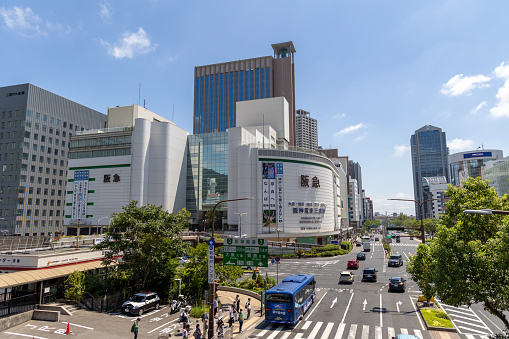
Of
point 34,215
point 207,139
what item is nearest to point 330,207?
point 207,139

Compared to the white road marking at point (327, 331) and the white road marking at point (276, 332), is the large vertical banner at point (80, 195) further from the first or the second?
the white road marking at point (327, 331)

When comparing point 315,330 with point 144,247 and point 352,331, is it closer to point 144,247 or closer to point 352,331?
point 352,331

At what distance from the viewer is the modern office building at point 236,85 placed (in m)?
163

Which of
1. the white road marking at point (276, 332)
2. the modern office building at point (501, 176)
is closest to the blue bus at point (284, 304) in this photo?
the white road marking at point (276, 332)

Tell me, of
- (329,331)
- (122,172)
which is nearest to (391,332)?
(329,331)

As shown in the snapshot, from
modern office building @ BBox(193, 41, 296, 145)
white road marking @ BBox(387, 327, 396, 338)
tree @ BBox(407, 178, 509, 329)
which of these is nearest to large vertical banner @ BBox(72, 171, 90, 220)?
white road marking @ BBox(387, 327, 396, 338)

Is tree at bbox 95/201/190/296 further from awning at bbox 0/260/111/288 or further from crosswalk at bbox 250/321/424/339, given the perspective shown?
crosswalk at bbox 250/321/424/339

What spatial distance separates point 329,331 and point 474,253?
14.4m

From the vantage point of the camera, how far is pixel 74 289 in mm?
32938

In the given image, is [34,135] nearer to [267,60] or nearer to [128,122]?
[128,122]

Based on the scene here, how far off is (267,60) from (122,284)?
14778cm

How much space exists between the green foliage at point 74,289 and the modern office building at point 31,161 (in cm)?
8693

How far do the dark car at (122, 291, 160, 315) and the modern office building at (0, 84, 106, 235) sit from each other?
303ft

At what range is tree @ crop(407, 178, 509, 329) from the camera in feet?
49.8
